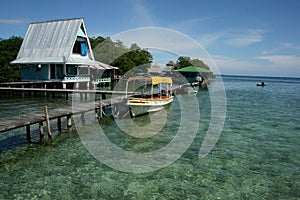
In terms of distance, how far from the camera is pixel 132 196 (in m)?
7.17

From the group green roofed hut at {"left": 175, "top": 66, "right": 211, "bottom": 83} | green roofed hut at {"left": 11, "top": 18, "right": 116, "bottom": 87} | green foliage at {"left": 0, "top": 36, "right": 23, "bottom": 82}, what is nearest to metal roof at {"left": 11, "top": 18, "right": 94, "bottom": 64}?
green roofed hut at {"left": 11, "top": 18, "right": 116, "bottom": 87}

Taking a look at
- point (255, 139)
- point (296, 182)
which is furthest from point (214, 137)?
point (296, 182)

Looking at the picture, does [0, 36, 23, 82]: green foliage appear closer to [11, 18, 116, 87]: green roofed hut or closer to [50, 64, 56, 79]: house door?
[11, 18, 116, 87]: green roofed hut

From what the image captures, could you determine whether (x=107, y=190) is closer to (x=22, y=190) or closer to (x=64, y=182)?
(x=64, y=182)

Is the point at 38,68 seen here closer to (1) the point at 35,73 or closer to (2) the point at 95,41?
(1) the point at 35,73

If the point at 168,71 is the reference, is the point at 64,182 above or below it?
below

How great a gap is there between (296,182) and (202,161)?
322 cm

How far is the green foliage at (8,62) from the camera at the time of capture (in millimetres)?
35003

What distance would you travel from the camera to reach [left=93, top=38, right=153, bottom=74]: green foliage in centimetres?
5200

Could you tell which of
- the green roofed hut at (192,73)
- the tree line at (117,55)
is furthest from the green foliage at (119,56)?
the green roofed hut at (192,73)

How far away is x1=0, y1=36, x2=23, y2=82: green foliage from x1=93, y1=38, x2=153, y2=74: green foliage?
1685 cm

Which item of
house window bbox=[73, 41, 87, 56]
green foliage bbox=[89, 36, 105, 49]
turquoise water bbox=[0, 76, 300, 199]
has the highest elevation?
green foliage bbox=[89, 36, 105, 49]

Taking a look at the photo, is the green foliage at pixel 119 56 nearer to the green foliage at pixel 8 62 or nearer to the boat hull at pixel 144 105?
the green foliage at pixel 8 62

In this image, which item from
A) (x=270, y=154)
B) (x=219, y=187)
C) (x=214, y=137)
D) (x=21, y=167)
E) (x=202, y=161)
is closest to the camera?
(x=219, y=187)
